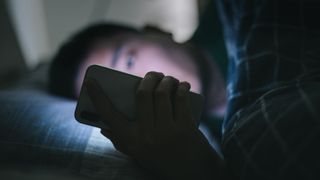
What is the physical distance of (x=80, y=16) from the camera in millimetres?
1780

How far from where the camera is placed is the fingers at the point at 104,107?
0.54 meters

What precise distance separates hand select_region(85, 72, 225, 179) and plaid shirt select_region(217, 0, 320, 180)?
0.04m

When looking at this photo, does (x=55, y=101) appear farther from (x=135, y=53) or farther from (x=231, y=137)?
(x=231, y=137)

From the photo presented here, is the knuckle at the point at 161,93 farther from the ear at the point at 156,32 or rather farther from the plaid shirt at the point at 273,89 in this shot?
the ear at the point at 156,32

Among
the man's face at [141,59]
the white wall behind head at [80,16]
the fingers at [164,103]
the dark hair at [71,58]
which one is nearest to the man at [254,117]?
the fingers at [164,103]

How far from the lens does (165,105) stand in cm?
52

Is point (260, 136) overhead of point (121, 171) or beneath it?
overhead

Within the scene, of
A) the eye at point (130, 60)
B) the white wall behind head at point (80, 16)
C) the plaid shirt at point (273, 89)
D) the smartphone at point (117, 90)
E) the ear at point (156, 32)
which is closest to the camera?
the plaid shirt at point (273, 89)

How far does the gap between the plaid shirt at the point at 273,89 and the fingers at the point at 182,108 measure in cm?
7

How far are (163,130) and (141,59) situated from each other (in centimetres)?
48

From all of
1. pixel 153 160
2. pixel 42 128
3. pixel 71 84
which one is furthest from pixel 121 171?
pixel 71 84

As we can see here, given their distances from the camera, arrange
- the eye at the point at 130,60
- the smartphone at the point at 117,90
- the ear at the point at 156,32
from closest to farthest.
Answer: the smartphone at the point at 117,90 → the eye at the point at 130,60 → the ear at the point at 156,32

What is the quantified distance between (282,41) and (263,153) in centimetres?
29

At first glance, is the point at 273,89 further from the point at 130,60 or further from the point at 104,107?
the point at 130,60
